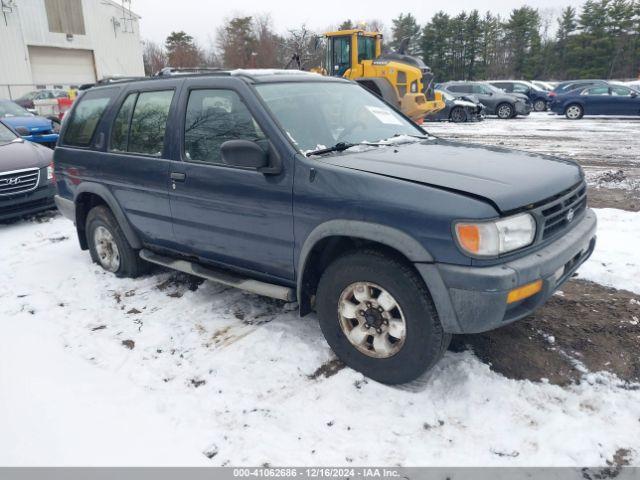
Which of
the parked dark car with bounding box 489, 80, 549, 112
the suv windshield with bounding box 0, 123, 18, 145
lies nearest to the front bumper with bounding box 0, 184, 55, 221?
the suv windshield with bounding box 0, 123, 18, 145

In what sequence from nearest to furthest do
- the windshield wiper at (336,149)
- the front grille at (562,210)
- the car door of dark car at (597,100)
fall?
the front grille at (562,210) < the windshield wiper at (336,149) < the car door of dark car at (597,100)

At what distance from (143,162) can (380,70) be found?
11.8 meters

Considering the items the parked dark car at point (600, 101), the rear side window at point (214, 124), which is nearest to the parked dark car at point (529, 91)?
the parked dark car at point (600, 101)

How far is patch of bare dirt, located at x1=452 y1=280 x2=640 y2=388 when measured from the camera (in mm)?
3033

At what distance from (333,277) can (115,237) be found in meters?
2.71

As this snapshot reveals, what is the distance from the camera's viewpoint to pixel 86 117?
482 cm

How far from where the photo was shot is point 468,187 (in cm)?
261

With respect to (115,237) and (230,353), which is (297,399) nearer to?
(230,353)

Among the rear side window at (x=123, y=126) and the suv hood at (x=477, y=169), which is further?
the rear side window at (x=123, y=126)

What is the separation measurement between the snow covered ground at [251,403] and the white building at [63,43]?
3374 centimetres

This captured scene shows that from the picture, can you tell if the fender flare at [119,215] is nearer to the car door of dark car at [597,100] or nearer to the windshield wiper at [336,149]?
the windshield wiper at [336,149]

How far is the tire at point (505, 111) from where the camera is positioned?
20.6m

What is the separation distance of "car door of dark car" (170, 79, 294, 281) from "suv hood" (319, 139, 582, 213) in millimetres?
474

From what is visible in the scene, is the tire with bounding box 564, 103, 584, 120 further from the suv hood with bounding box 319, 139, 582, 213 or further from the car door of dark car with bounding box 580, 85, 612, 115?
the suv hood with bounding box 319, 139, 582, 213
